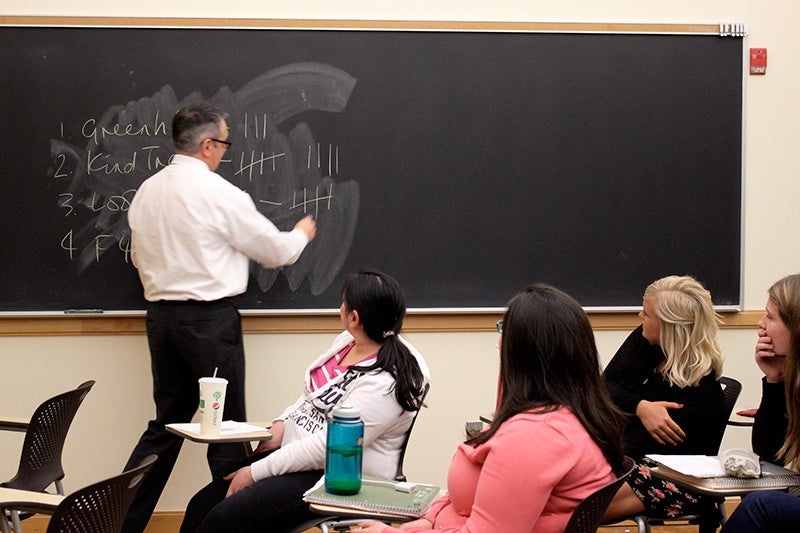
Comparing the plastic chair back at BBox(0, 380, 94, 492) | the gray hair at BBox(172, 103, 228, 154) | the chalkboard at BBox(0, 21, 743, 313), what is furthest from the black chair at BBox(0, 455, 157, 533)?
the chalkboard at BBox(0, 21, 743, 313)

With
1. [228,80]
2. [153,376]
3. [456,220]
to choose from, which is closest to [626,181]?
[456,220]

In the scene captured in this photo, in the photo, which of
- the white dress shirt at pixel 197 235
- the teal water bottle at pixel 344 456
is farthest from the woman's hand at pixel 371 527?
the white dress shirt at pixel 197 235

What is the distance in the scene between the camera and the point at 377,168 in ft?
13.9

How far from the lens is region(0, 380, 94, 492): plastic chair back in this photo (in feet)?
9.42

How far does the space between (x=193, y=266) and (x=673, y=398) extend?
1916mm

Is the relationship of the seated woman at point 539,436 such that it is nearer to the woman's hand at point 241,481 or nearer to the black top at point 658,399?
the woman's hand at point 241,481

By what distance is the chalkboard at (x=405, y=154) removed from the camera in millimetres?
4113

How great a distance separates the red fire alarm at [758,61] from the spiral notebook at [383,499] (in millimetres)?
2994

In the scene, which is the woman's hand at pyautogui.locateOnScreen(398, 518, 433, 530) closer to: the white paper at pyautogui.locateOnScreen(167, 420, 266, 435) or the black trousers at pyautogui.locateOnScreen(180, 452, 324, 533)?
the black trousers at pyautogui.locateOnScreen(180, 452, 324, 533)

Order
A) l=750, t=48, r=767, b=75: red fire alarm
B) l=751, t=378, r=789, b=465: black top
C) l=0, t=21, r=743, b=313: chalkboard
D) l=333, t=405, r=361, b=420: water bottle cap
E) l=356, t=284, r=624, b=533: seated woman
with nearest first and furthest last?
l=356, t=284, r=624, b=533: seated woman → l=333, t=405, r=361, b=420: water bottle cap → l=751, t=378, r=789, b=465: black top → l=0, t=21, r=743, b=313: chalkboard → l=750, t=48, r=767, b=75: red fire alarm

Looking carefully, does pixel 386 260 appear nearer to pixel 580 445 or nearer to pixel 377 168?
pixel 377 168

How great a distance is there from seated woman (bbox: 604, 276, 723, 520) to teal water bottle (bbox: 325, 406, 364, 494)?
0.96m

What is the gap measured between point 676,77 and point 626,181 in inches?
21.5

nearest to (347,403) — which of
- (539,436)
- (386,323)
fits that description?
(386,323)
